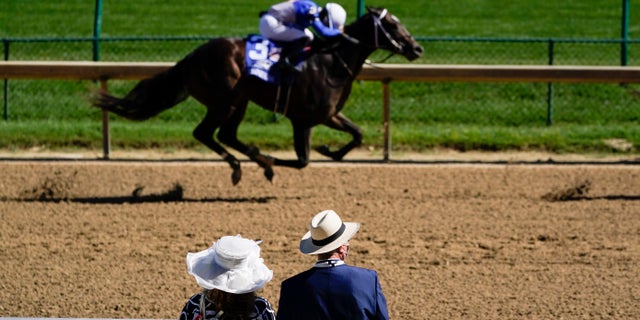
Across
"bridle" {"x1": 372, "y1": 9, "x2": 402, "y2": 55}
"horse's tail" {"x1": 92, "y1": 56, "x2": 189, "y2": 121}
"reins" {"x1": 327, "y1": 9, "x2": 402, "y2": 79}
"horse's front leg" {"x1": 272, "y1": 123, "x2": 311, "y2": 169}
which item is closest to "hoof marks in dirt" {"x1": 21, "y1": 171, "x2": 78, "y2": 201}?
"horse's tail" {"x1": 92, "y1": 56, "x2": 189, "y2": 121}

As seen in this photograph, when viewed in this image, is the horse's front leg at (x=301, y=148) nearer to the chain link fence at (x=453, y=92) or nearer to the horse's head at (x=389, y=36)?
the horse's head at (x=389, y=36)

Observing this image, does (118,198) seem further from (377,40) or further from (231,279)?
(231,279)

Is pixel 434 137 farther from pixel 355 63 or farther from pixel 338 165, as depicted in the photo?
pixel 355 63

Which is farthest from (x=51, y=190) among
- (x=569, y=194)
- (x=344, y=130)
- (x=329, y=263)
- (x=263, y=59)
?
(x=329, y=263)

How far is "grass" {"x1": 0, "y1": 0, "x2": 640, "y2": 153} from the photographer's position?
16.0 metres

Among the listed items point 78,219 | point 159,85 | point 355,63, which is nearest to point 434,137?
point 355,63

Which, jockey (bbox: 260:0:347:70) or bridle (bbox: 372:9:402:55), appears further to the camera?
bridle (bbox: 372:9:402:55)

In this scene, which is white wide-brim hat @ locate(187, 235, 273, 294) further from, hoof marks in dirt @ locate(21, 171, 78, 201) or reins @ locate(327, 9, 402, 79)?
reins @ locate(327, 9, 402, 79)

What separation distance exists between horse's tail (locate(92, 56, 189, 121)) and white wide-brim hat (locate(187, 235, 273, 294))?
329 inches

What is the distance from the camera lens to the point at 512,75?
14.9m

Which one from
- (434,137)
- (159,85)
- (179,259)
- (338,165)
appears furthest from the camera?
(434,137)

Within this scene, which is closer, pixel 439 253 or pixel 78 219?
pixel 439 253

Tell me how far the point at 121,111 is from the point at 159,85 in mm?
543

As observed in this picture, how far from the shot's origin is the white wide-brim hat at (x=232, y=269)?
14.8 ft
